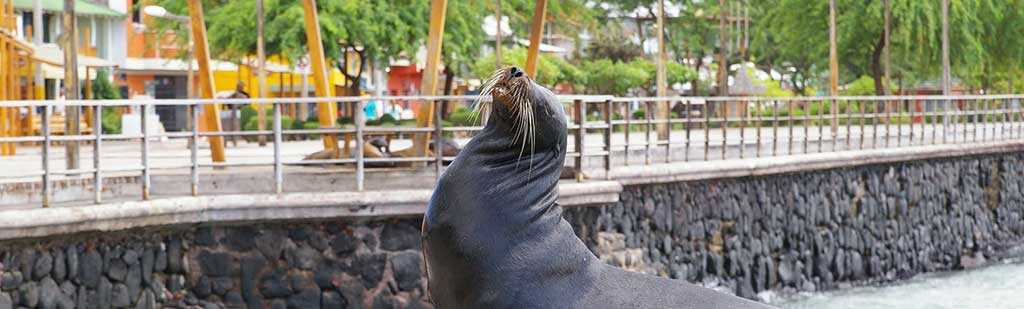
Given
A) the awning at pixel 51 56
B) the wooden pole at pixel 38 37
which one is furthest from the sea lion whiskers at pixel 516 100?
the wooden pole at pixel 38 37

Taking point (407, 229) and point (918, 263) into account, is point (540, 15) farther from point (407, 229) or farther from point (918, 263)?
point (918, 263)

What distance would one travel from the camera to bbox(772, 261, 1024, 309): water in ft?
68.5

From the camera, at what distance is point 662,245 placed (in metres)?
18.6

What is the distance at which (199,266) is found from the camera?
13.5 metres

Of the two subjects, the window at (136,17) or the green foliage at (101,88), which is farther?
the window at (136,17)

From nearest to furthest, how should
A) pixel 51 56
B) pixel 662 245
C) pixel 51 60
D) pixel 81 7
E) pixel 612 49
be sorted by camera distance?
pixel 662 245, pixel 51 60, pixel 51 56, pixel 81 7, pixel 612 49

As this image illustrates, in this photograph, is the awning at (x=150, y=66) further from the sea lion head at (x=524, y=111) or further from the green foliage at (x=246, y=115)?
the sea lion head at (x=524, y=111)

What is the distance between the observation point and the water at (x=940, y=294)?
2089 centimetres

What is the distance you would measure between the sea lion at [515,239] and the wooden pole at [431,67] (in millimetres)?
9432

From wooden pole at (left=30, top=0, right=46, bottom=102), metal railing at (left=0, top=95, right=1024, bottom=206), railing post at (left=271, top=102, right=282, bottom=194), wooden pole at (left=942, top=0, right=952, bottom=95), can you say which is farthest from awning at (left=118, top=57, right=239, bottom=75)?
railing post at (left=271, top=102, right=282, bottom=194)

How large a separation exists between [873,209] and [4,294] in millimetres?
15022

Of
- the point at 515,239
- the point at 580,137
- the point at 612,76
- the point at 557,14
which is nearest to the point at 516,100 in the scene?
the point at 515,239

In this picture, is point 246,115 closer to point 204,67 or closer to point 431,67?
point 431,67

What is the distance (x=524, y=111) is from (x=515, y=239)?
487 mm
